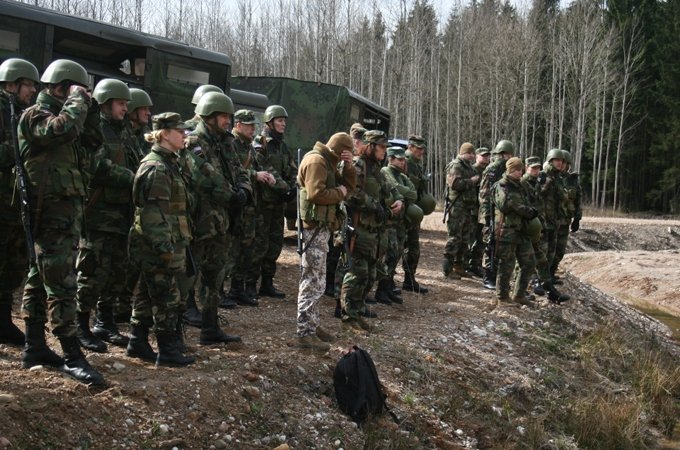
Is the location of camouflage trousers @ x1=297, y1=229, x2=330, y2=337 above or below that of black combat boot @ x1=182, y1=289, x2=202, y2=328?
above

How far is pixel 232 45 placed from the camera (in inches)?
1674

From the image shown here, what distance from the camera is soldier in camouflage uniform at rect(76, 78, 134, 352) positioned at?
5.78 metres

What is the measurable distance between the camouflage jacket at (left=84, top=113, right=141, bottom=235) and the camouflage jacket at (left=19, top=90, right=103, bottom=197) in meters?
0.71

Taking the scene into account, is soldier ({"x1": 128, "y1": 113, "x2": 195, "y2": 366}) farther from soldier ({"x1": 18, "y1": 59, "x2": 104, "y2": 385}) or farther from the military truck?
the military truck

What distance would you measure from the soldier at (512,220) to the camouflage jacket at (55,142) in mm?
5913

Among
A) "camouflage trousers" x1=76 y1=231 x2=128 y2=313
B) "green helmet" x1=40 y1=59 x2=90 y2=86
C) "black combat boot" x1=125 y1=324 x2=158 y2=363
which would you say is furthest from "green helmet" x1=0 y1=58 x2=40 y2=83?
"black combat boot" x1=125 y1=324 x2=158 y2=363

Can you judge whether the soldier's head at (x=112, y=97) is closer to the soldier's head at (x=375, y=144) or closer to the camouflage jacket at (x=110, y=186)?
the camouflage jacket at (x=110, y=186)

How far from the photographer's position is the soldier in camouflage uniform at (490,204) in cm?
1005

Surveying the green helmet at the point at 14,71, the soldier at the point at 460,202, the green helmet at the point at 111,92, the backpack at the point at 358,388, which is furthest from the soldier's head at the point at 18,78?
the soldier at the point at 460,202

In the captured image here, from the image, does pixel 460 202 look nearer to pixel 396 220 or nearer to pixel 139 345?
pixel 396 220

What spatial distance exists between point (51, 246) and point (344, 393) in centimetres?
252

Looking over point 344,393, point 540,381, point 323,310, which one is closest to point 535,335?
point 540,381

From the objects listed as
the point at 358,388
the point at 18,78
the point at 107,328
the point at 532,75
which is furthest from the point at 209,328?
the point at 532,75

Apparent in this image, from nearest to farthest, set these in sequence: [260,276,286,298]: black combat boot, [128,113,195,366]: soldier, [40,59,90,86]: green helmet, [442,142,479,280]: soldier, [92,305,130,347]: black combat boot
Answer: [40,59,90,86]: green helmet
[128,113,195,366]: soldier
[92,305,130,347]: black combat boot
[260,276,286,298]: black combat boot
[442,142,479,280]: soldier
